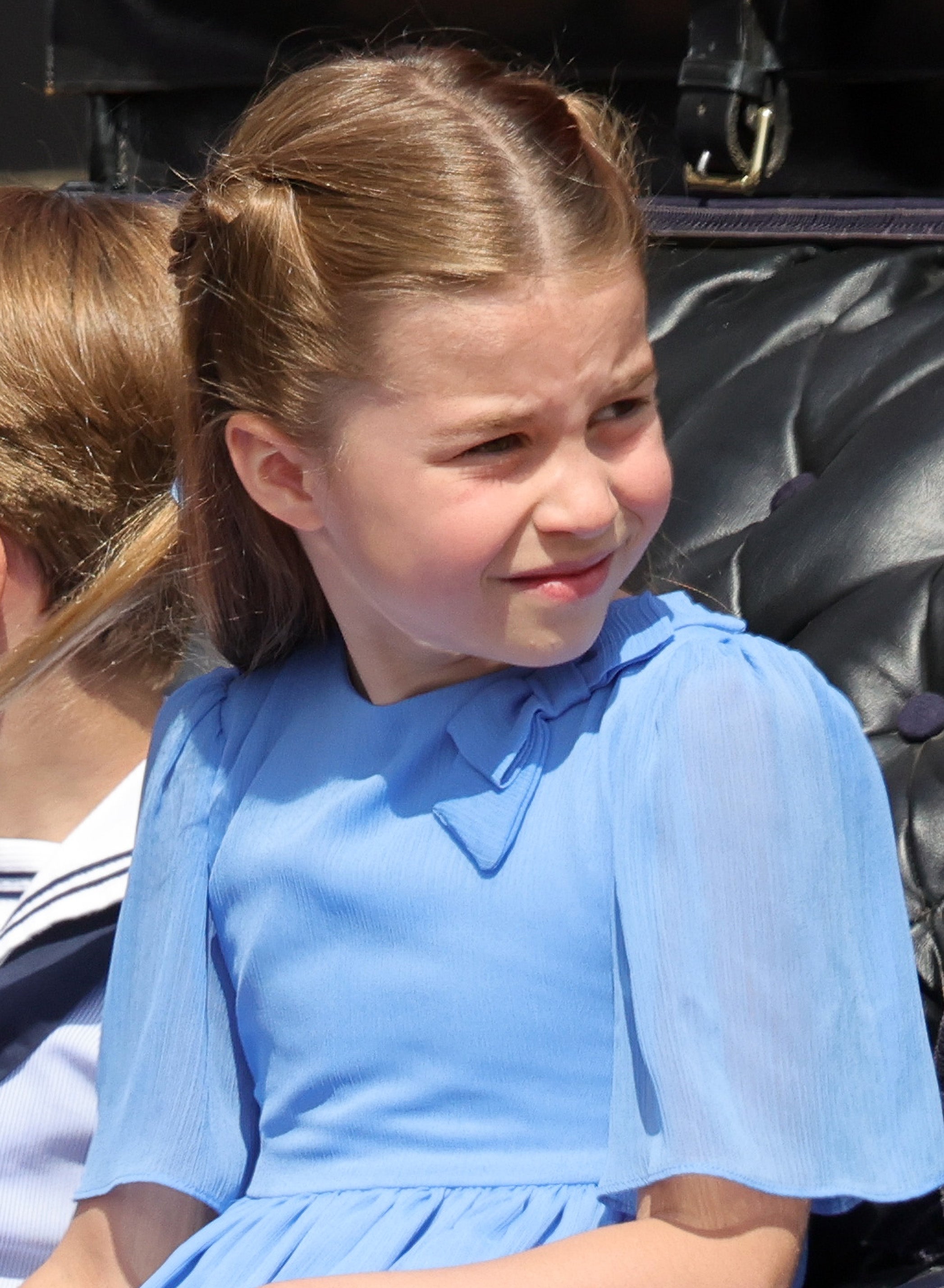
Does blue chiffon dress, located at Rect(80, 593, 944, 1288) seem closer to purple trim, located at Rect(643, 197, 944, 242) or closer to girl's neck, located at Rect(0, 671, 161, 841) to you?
girl's neck, located at Rect(0, 671, 161, 841)

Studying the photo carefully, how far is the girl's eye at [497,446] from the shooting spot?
926mm

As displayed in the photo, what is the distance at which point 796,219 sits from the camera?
5.84 ft

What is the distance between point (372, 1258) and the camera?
0.97 meters

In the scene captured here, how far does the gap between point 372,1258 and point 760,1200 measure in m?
0.23

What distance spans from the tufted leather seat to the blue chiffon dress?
0.20 m

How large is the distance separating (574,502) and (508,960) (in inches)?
10.5

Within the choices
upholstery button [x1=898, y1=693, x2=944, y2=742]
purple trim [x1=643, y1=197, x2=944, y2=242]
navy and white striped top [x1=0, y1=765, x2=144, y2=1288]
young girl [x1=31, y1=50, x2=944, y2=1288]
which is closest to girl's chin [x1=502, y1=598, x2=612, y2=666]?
young girl [x1=31, y1=50, x2=944, y2=1288]

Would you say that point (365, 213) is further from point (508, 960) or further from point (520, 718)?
point (508, 960)

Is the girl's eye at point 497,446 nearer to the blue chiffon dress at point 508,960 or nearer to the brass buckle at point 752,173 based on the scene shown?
the blue chiffon dress at point 508,960

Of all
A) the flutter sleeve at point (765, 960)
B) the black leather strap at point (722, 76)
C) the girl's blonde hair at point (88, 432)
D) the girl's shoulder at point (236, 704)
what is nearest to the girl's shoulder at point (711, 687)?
the flutter sleeve at point (765, 960)

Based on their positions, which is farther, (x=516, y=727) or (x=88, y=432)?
(x=88, y=432)

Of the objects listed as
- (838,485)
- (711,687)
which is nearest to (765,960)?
(711,687)

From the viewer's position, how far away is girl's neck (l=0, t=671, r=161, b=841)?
1.38 metres

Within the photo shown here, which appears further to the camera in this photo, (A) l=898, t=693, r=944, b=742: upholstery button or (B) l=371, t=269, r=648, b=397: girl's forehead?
(A) l=898, t=693, r=944, b=742: upholstery button
